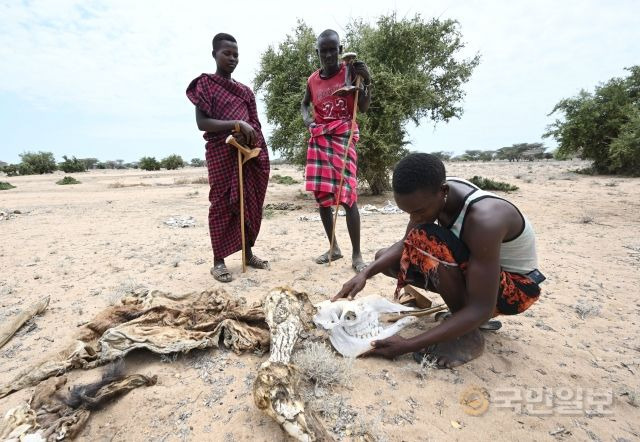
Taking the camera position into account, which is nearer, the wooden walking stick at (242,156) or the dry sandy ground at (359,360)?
the dry sandy ground at (359,360)


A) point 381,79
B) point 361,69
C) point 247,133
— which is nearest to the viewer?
point 247,133

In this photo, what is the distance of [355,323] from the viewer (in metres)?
2.22

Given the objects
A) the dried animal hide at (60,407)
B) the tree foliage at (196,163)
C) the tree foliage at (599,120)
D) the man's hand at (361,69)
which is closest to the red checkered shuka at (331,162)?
the man's hand at (361,69)

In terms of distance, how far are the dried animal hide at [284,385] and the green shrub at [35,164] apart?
27.0 meters

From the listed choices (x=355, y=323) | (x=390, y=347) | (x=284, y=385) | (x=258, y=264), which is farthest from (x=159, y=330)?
(x=258, y=264)

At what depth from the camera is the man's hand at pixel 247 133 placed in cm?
314

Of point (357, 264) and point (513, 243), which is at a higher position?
point (513, 243)

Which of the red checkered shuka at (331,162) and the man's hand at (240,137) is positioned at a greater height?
the man's hand at (240,137)

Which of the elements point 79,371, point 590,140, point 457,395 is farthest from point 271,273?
point 590,140

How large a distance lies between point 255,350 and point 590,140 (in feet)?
53.9

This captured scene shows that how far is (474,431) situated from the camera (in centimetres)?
160

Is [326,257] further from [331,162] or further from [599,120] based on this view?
[599,120]

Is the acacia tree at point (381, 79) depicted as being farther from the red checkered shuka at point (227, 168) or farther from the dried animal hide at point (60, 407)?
the dried animal hide at point (60, 407)

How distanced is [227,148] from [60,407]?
7.43 feet
